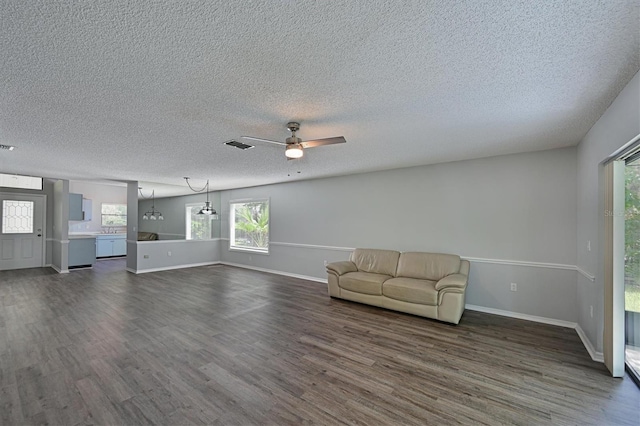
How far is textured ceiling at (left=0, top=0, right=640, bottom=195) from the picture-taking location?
4.66 feet

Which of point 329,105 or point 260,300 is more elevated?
point 329,105

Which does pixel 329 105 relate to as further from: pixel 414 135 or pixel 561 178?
pixel 561 178

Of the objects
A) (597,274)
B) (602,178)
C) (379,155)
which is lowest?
(597,274)

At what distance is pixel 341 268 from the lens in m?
5.11

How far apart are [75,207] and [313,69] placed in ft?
33.4

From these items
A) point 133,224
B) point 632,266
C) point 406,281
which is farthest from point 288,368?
point 133,224

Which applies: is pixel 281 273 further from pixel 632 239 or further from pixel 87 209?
pixel 87 209

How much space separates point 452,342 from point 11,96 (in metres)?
5.06

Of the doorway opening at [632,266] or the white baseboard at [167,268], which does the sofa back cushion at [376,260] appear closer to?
the doorway opening at [632,266]

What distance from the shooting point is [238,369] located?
2678mm

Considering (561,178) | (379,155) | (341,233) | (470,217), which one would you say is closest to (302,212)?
(341,233)

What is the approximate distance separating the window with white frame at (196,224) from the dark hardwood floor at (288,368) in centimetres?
508

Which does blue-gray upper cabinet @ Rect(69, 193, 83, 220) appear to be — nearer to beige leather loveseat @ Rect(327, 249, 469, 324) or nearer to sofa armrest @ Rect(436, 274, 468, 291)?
beige leather loveseat @ Rect(327, 249, 469, 324)

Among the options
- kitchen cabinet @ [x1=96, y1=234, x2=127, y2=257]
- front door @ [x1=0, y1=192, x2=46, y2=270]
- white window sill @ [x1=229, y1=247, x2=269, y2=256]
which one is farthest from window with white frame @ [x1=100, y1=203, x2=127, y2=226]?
white window sill @ [x1=229, y1=247, x2=269, y2=256]
